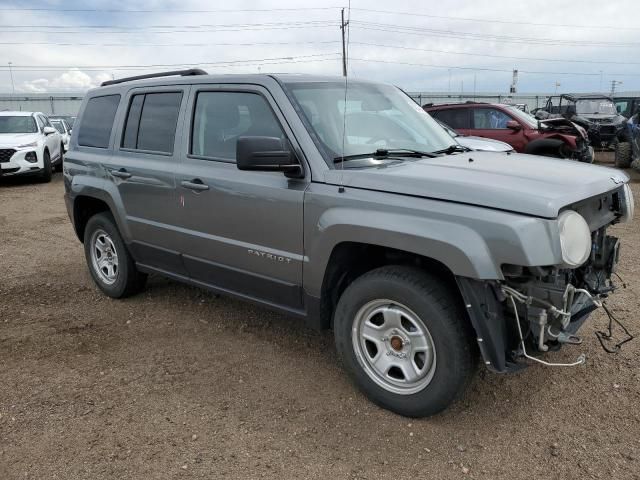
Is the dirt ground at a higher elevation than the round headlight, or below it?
below

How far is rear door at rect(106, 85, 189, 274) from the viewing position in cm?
402

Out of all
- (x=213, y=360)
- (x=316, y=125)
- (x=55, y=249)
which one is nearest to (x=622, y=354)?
(x=316, y=125)

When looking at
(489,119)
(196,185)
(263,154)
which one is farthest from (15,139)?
(263,154)

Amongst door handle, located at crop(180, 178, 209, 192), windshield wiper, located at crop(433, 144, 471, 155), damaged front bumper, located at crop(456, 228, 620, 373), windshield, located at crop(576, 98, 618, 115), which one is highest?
windshield, located at crop(576, 98, 618, 115)

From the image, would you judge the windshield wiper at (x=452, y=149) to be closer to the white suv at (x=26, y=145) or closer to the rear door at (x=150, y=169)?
the rear door at (x=150, y=169)

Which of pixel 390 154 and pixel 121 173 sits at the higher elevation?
pixel 390 154

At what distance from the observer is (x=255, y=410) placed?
10.3 ft

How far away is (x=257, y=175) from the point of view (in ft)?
11.2

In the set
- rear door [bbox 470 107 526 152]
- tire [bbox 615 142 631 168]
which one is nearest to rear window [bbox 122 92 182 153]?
rear door [bbox 470 107 526 152]

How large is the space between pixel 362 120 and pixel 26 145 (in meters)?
12.2

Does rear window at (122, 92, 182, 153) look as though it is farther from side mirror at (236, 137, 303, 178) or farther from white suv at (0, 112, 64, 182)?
white suv at (0, 112, 64, 182)

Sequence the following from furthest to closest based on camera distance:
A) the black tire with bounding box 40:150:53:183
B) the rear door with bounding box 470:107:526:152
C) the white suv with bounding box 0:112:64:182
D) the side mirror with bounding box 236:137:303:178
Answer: the black tire with bounding box 40:150:53:183
the white suv with bounding box 0:112:64:182
the rear door with bounding box 470:107:526:152
the side mirror with bounding box 236:137:303:178

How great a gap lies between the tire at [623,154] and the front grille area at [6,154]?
47.4 ft

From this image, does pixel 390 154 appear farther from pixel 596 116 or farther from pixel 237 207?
pixel 596 116
